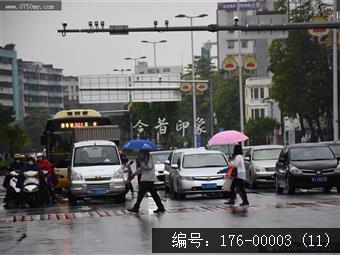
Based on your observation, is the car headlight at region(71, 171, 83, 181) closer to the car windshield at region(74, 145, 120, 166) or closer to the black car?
the car windshield at region(74, 145, 120, 166)

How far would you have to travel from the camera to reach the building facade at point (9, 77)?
589ft

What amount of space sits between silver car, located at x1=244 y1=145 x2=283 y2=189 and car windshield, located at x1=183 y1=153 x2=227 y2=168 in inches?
193

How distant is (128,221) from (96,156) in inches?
384

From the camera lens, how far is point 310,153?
112 feet

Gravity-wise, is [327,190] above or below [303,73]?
below

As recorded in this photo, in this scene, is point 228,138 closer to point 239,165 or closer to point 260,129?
point 239,165

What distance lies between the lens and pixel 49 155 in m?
39.9

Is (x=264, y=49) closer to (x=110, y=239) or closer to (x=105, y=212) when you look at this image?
(x=105, y=212)

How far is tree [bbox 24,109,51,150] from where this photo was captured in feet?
602

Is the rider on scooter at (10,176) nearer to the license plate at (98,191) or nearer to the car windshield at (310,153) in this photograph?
the license plate at (98,191)

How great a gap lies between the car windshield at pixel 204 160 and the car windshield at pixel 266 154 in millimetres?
5927

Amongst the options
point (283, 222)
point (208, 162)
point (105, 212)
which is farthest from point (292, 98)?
point (283, 222)

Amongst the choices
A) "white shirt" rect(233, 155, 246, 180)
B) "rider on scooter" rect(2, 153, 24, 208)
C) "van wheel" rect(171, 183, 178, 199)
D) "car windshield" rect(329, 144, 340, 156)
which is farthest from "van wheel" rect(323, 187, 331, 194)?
"rider on scooter" rect(2, 153, 24, 208)

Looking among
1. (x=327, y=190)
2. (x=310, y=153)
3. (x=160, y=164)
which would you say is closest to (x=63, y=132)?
(x=160, y=164)
